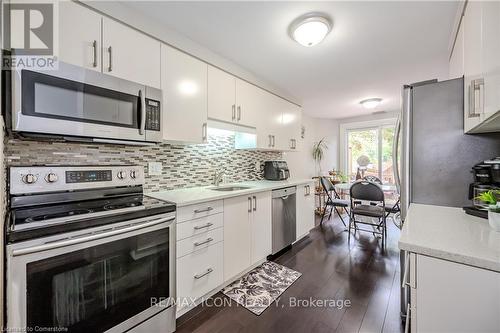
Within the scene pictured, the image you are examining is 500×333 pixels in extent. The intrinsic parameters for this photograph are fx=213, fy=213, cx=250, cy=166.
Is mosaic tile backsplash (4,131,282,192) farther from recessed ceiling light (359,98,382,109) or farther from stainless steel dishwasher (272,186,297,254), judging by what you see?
recessed ceiling light (359,98,382,109)

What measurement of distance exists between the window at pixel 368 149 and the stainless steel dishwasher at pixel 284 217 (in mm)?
2837

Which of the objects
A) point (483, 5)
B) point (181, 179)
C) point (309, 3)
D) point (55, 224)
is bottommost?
point (55, 224)

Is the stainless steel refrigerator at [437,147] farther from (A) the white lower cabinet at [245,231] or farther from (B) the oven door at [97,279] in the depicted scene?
(B) the oven door at [97,279]

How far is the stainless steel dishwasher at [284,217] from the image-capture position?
8.02ft

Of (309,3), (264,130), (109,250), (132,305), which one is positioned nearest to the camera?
(109,250)

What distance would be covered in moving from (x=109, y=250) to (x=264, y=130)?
81.2 inches

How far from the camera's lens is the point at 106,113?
1325 millimetres

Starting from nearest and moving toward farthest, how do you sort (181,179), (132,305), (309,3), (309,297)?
(132,305) < (309,3) < (309,297) < (181,179)

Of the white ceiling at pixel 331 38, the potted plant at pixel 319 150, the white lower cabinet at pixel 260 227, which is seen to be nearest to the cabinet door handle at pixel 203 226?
the white lower cabinet at pixel 260 227

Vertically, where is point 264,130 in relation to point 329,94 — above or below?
below

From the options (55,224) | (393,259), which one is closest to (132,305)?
(55,224)

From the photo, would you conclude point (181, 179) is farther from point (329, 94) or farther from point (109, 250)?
point (329, 94)

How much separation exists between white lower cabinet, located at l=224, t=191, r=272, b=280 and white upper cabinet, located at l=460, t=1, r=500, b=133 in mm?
1633

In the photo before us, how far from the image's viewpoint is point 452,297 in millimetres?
754
